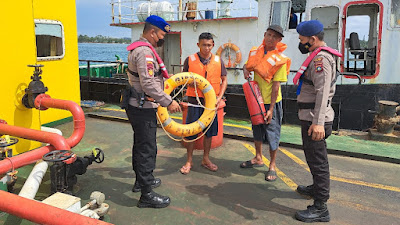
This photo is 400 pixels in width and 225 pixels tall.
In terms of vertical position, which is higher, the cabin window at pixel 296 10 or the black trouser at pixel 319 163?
the cabin window at pixel 296 10

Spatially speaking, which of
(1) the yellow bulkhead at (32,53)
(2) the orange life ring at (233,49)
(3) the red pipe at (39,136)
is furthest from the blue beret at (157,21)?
(2) the orange life ring at (233,49)

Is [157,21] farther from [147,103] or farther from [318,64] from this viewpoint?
[318,64]

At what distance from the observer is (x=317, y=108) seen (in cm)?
323

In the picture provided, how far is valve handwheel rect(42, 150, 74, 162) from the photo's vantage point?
129 inches

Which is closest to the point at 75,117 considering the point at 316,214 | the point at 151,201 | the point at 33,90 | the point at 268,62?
the point at 33,90

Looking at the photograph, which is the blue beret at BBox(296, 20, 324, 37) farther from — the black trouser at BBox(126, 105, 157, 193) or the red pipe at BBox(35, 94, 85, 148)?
the red pipe at BBox(35, 94, 85, 148)

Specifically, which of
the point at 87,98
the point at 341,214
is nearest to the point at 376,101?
the point at 341,214

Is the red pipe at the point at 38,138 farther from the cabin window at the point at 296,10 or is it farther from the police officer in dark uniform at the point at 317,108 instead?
the cabin window at the point at 296,10

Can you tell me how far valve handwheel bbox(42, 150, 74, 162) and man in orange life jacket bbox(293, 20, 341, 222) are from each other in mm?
2618

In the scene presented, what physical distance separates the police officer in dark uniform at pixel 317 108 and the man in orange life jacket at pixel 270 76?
2.91ft

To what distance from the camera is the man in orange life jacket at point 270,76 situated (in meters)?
4.37

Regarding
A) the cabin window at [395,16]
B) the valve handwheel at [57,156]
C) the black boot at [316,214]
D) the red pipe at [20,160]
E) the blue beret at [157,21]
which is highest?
the cabin window at [395,16]

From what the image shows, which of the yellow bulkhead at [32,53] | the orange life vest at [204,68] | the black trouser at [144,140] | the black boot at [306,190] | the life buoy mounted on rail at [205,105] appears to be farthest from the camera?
the orange life vest at [204,68]

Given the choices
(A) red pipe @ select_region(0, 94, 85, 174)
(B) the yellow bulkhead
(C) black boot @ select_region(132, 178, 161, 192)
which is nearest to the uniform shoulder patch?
(C) black boot @ select_region(132, 178, 161, 192)
